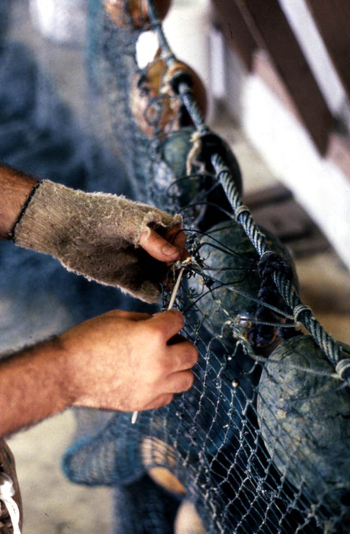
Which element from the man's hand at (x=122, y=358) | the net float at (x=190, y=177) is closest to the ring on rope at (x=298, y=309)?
the man's hand at (x=122, y=358)

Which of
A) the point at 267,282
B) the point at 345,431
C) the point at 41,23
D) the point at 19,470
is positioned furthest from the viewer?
the point at 41,23

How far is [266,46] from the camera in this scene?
1.94 meters

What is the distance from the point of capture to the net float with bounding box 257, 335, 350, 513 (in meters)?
0.69

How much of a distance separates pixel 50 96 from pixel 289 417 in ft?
8.65

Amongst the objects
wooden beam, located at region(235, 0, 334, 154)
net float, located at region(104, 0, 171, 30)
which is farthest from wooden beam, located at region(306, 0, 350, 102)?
net float, located at region(104, 0, 171, 30)

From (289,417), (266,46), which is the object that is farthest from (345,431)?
(266,46)

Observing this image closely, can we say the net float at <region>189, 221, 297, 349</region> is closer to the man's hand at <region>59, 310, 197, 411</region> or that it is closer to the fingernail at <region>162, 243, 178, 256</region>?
the fingernail at <region>162, 243, 178, 256</region>

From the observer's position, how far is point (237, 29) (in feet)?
8.91

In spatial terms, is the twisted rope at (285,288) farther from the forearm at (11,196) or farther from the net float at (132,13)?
the net float at (132,13)

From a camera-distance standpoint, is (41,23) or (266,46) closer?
(266,46)

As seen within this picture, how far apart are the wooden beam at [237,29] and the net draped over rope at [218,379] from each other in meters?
0.64

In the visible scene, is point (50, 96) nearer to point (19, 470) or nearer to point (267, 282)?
point (19, 470)

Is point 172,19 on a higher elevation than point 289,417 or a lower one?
higher

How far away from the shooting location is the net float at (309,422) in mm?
693
